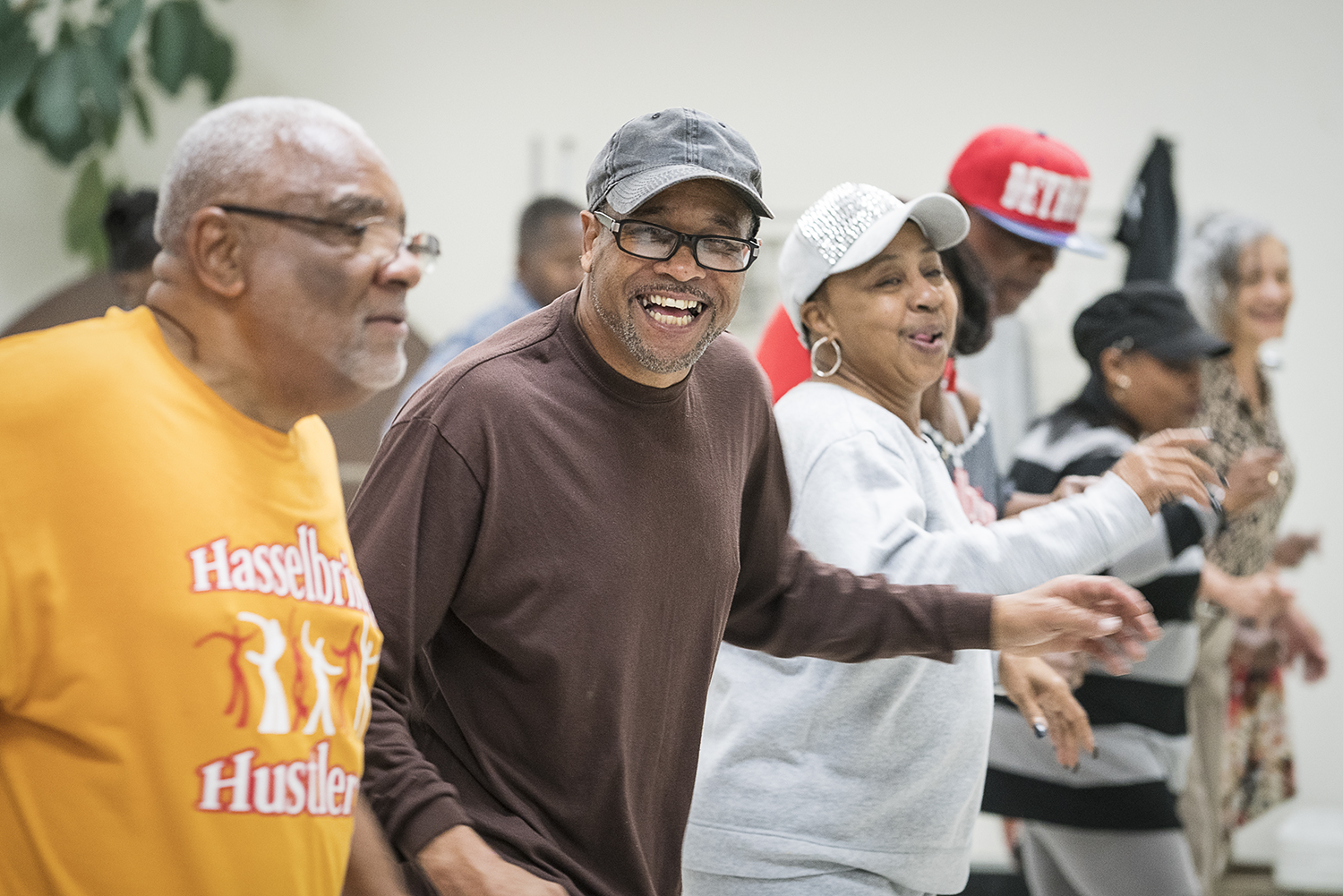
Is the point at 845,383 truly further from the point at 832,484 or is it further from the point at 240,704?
Result: the point at 240,704

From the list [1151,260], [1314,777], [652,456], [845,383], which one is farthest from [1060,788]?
[1314,777]

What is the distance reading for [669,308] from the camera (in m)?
1.35

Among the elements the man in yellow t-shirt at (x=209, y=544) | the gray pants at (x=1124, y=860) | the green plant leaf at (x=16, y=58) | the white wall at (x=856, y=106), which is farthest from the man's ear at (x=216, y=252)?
the green plant leaf at (x=16, y=58)

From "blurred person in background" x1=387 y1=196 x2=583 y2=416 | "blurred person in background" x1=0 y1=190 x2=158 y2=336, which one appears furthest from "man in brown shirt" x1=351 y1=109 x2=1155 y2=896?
"blurred person in background" x1=387 y1=196 x2=583 y2=416

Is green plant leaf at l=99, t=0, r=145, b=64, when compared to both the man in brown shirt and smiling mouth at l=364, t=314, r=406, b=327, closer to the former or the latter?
the man in brown shirt

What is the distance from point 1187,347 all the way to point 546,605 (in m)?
1.74

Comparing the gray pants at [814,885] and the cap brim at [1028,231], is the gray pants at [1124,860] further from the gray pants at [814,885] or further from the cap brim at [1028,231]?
the cap brim at [1028,231]

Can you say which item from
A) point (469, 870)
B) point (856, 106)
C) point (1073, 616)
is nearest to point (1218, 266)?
point (856, 106)

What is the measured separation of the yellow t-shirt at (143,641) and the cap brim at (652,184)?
0.47 metres

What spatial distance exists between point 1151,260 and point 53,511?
3.21 m

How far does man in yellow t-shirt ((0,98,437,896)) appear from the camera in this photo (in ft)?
2.89

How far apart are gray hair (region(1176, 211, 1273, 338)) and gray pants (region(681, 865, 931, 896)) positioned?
89.9 inches

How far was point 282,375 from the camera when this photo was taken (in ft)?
3.36

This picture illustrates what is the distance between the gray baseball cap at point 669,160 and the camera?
4.29 feet
